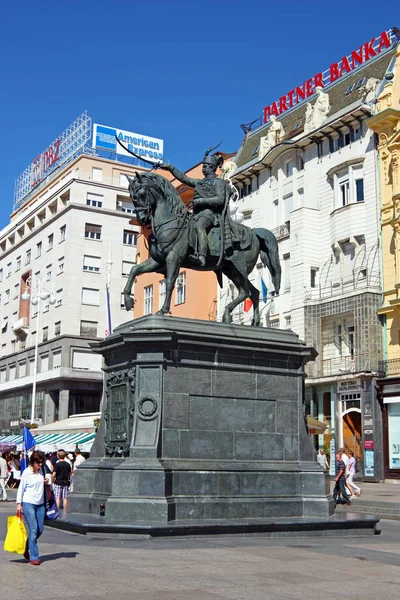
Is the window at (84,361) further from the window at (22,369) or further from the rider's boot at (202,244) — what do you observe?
the rider's boot at (202,244)

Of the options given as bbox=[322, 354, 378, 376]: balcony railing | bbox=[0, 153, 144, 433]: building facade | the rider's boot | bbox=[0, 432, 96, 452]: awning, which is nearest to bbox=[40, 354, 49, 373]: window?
bbox=[0, 153, 144, 433]: building facade

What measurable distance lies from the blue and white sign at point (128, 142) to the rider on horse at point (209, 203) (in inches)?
2448

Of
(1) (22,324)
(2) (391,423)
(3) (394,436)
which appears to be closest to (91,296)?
(1) (22,324)

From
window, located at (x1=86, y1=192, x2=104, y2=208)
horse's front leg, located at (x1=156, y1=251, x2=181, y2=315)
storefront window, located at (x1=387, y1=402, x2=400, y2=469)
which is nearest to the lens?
horse's front leg, located at (x1=156, y1=251, x2=181, y2=315)

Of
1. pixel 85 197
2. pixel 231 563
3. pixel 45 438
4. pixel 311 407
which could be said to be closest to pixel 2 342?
pixel 85 197

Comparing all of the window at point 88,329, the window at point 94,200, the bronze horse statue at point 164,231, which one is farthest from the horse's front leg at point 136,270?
the window at point 94,200

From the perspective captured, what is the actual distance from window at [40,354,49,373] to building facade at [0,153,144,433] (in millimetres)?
105

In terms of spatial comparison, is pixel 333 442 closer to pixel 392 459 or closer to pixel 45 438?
pixel 392 459

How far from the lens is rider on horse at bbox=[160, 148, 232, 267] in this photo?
51.2 feet

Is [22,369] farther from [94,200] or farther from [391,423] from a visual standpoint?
[391,423]

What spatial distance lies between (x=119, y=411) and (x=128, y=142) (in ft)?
229

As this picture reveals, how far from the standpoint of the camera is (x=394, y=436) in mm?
39562

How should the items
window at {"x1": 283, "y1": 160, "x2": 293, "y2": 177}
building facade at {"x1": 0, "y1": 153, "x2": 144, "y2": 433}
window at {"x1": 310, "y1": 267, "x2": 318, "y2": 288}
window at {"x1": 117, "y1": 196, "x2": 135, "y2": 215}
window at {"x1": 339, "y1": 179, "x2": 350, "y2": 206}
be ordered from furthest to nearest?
window at {"x1": 117, "y1": 196, "x2": 135, "y2": 215}
building facade at {"x1": 0, "y1": 153, "x2": 144, "y2": 433}
window at {"x1": 283, "y1": 160, "x2": 293, "y2": 177}
window at {"x1": 310, "y1": 267, "x2": 318, "y2": 288}
window at {"x1": 339, "y1": 179, "x2": 350, "y2": 206}

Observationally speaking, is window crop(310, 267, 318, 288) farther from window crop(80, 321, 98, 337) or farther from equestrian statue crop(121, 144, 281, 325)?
equestrian statue crop(121, 144, 281, 325)
